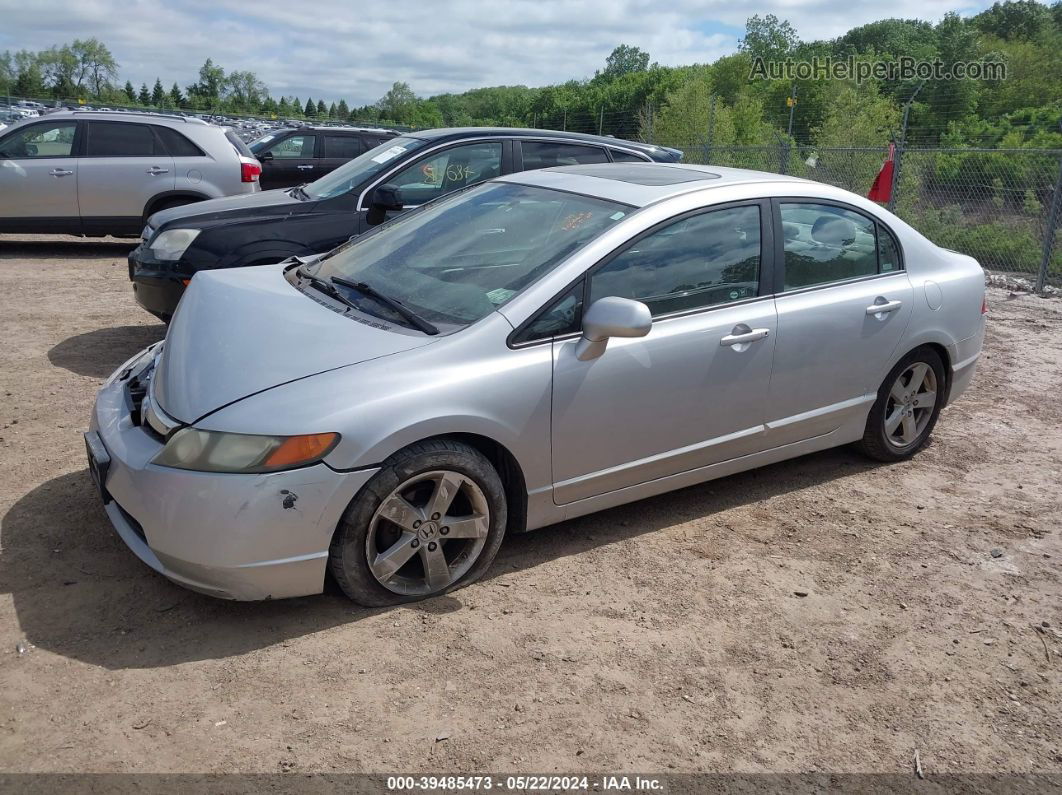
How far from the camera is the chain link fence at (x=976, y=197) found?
1305cm

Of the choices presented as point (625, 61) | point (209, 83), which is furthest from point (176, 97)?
point (625, 61)

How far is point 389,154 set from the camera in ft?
24.0

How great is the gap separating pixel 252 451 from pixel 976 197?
1425 cm

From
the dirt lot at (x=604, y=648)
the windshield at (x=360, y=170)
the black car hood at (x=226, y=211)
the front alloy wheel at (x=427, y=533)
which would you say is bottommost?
the dirt lot at (x=604, y=648)

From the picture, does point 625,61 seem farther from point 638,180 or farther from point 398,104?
point 638,180

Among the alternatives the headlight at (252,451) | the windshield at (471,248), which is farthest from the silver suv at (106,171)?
the headlight at (252,451)

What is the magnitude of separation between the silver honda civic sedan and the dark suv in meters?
10.8

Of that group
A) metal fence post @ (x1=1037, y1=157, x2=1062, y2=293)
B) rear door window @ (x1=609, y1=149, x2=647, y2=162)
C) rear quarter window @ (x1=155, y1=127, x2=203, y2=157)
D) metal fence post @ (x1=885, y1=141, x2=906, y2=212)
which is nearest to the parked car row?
rear door window @ (x1=609, y1=149, x2=647, y2=162)

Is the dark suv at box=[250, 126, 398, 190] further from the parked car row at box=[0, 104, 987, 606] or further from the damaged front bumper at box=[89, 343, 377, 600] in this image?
the damaged front bumper at box=[89, 343, 377, 600]

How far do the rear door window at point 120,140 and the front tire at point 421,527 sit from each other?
369 inches

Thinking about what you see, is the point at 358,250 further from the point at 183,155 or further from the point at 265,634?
the point at 183,155

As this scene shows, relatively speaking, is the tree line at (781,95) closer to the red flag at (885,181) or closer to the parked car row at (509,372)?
the red flag at (885,181)

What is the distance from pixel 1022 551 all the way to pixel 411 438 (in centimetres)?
291

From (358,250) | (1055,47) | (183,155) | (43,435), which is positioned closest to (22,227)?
(183,155)
